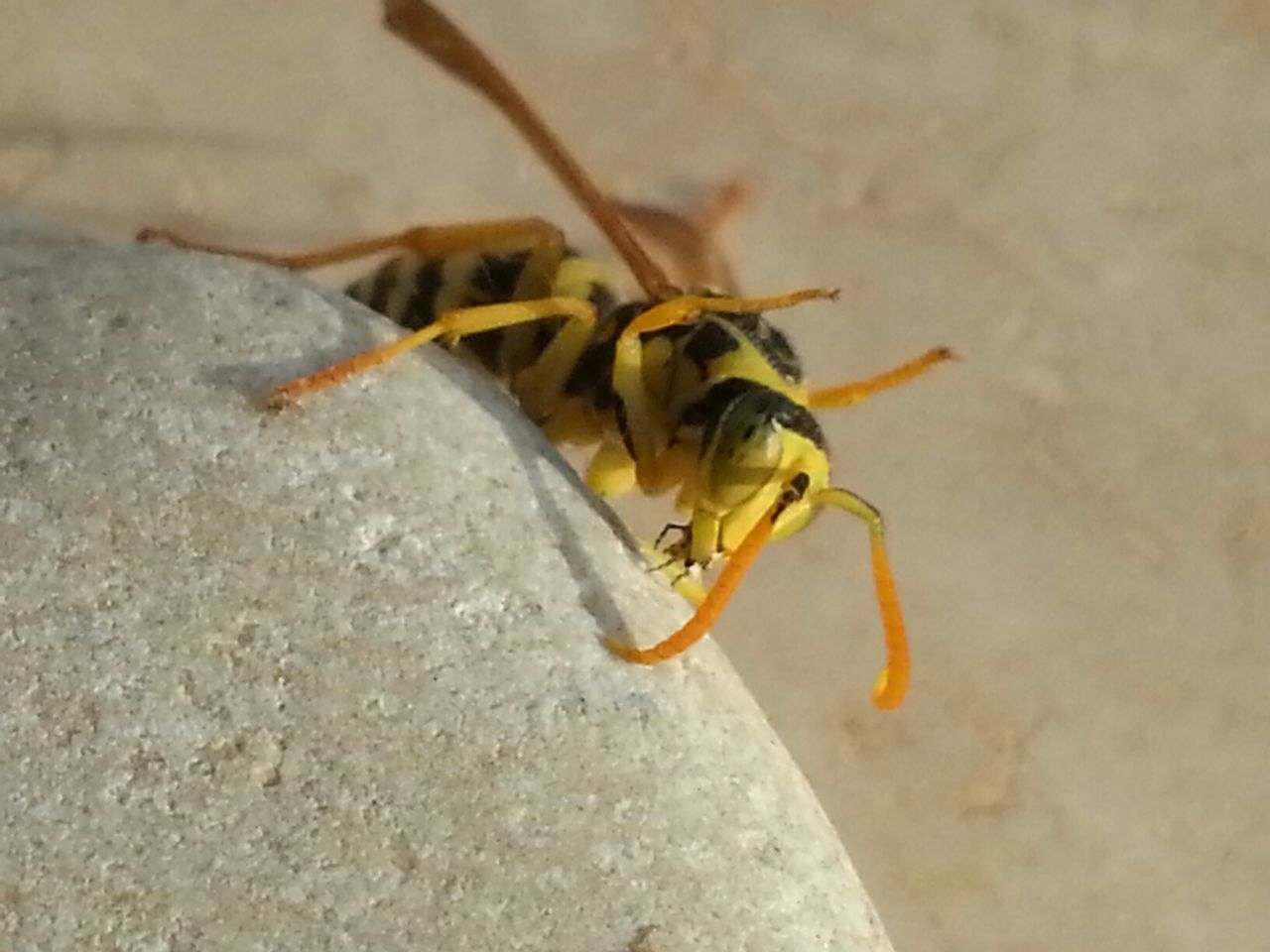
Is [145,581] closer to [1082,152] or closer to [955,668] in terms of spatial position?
[955,668]

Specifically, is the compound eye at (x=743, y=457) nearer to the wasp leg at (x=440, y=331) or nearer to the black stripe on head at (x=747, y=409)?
the black stripe on head at (x=747, y=409)

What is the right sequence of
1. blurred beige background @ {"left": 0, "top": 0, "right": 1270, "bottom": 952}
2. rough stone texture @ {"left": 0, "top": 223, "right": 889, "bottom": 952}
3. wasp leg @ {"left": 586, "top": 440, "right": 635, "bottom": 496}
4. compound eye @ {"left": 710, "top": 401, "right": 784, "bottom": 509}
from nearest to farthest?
1. rough stone texture @ {"left": 0, "top": 223, "right": 889, "bottom": 952}
2. compound eye @ {"left": 710, "top": 401, "right": 784, "bottom": 509}
3. wasp leg @ {"left": 586, "top": 440, "right": 635, "bottom": 496}
4. blurred beige background @ {"left": 0, "top": 0, "right": 1270, "bottom": 952}

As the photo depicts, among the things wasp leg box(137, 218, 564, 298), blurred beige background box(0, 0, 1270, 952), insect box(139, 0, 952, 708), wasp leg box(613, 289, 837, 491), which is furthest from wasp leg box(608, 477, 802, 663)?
blurred beige background box(0, 0, 1270, 952)

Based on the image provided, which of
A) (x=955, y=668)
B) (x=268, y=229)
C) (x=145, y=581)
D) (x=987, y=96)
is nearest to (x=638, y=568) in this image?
(x=145, y=581)

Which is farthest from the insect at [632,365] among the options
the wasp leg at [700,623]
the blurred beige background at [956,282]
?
the blurred beige background at [956,282]

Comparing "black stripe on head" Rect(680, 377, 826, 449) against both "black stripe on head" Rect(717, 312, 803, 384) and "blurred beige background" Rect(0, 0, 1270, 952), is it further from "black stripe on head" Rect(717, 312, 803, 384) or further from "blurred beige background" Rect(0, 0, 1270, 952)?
"blurred beige background" Rect(0, 0, 1270, 952)
